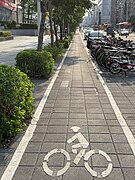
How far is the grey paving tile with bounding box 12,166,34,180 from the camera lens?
320 centimetres

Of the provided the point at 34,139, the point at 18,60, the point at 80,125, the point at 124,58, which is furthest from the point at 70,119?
the point at 124,58

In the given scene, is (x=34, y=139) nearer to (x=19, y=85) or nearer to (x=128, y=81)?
(x=19, y=85)

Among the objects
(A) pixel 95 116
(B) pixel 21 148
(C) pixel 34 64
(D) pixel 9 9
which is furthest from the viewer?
(D) pixel 9 9

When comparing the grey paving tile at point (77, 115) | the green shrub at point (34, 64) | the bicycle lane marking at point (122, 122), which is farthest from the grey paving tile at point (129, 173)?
the green shrub at point (34, 64)

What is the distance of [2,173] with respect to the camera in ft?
10.9

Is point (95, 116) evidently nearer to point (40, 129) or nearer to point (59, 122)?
point (59, 122)

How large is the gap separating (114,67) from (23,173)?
765 centimetres

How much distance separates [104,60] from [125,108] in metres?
5.61

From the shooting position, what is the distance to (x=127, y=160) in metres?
3.63

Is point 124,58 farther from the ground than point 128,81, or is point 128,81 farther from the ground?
point 124,58

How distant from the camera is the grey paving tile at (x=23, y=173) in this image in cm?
320

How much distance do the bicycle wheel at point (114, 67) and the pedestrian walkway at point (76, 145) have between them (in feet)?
12.3

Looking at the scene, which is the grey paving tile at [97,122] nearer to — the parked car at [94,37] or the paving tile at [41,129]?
the paving tile at [41,129]

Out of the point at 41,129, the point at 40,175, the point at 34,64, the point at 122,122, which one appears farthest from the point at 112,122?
the point at 34,64
